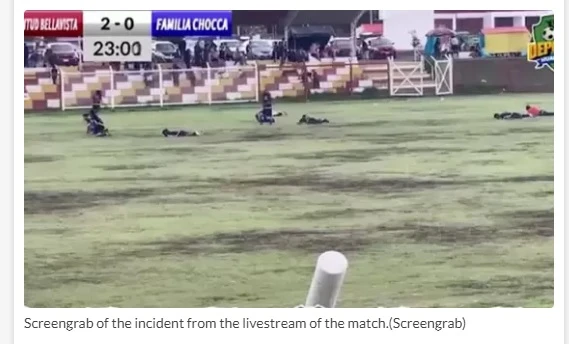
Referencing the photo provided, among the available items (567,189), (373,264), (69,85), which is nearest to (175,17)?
(69,85)

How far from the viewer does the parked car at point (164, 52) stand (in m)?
3.84

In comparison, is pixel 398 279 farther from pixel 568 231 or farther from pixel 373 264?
pixel 568 231

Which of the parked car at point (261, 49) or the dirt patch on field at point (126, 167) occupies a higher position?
the parked car at point (261, 49)

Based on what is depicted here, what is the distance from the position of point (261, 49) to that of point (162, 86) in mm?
267

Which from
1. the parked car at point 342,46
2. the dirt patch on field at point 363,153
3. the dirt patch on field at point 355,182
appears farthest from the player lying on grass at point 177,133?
the parked car at point 342,46

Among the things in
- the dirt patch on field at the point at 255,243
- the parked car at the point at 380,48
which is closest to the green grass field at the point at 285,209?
the dirt patch on field at the point at 255,243

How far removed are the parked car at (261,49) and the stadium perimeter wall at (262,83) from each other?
26 mm

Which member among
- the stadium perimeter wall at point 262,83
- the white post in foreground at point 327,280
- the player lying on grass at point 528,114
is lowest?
the white post in foreground at point 327,280

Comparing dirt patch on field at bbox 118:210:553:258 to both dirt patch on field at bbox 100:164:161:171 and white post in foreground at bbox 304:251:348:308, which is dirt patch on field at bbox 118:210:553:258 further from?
dirt patch on field at bbox 100:164:161:171

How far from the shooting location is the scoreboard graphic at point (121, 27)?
382cm

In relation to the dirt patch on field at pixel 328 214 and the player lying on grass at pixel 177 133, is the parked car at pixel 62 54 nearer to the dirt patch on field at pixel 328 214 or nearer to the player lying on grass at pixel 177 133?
the player lying on grass at pixel 177 133

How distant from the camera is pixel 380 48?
387 centimetres

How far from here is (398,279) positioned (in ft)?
12.6

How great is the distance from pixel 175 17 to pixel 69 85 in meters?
0.32
